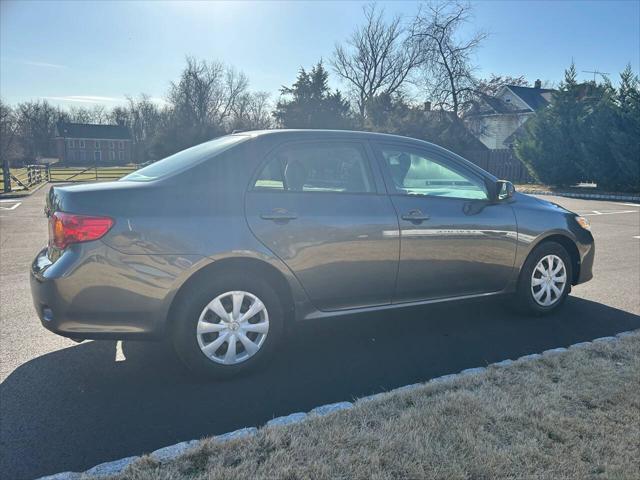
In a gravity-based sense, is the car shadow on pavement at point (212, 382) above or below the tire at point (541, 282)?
below

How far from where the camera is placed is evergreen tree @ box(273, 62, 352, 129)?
37.4 metres

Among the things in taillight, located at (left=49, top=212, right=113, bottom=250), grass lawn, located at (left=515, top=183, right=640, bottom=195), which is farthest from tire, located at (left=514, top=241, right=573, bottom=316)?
grass lawn, located at (left=515, top=183, right=640, bottom=195)

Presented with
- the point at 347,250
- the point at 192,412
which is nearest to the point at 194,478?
the point at 192,412

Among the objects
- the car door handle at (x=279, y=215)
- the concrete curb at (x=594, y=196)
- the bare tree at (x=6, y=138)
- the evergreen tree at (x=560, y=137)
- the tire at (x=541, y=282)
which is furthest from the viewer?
the bare tree at (x=6, y=138)

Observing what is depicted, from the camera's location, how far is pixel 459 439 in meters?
2.62

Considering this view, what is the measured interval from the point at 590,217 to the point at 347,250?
476 inches

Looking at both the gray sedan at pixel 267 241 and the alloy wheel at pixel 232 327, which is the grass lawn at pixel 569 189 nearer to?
the gray sedan at pixel 267 241

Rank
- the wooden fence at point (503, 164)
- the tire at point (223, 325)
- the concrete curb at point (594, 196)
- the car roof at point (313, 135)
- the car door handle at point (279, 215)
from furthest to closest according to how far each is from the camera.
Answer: the wooden fence at point (503, 164)
the concrete curb at point (594, 196)
the car roof at point (313, 135)
the car door handle at point (279, 215)
the tire at point (223, 325)

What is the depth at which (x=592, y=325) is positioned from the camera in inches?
187

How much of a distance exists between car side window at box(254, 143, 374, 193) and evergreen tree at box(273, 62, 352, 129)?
1282 inches

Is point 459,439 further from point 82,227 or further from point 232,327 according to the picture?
point 82,227

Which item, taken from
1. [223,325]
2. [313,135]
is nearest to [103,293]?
[223,325]

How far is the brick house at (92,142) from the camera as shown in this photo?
84.9 m

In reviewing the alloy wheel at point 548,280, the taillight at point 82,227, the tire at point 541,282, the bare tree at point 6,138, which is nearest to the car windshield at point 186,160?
the taillight at point 82,227
